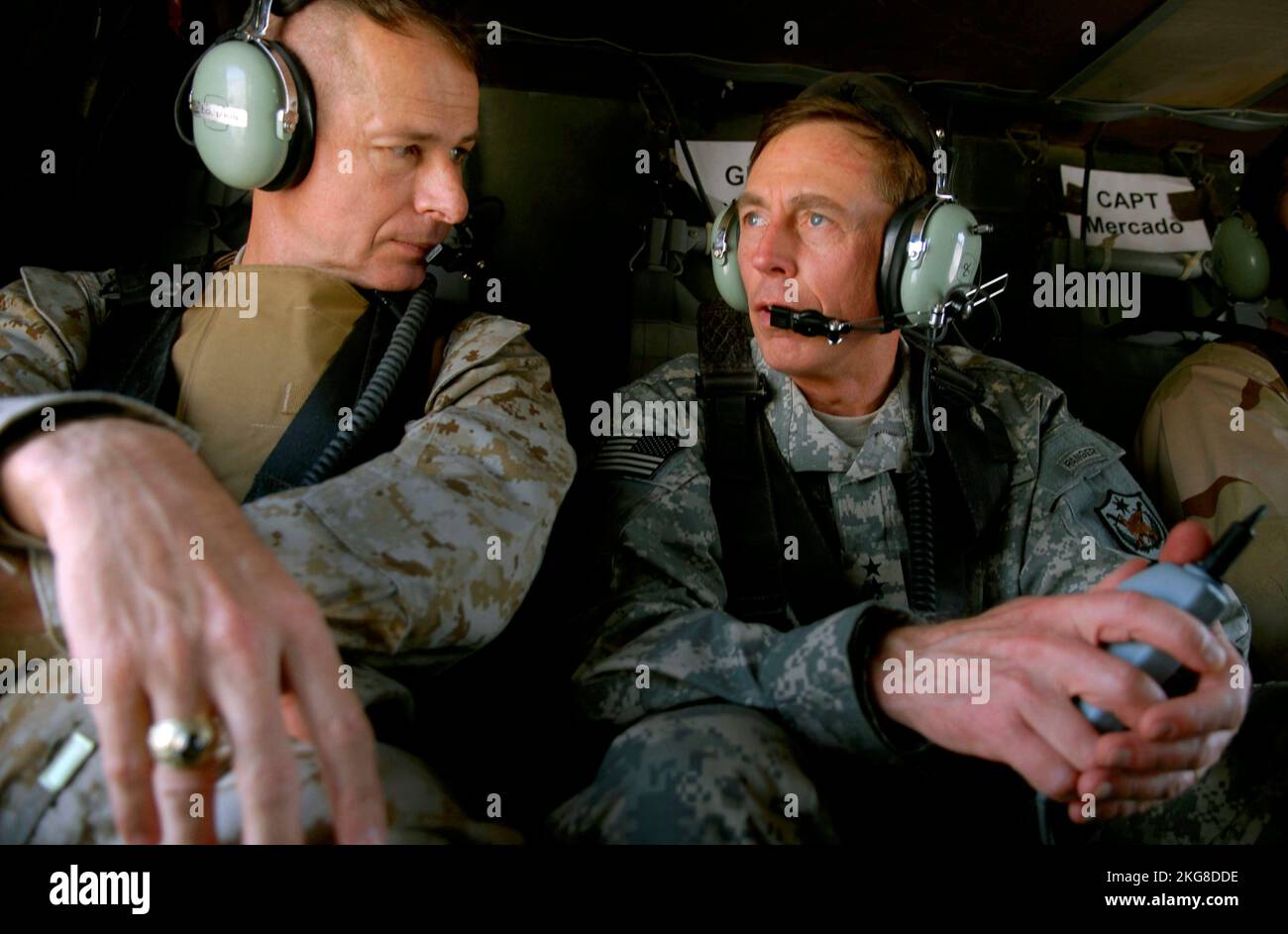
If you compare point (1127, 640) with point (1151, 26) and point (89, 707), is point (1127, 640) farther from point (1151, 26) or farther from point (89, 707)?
point (1151, 26)

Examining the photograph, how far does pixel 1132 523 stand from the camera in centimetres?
157

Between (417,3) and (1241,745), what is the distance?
5.13 ft

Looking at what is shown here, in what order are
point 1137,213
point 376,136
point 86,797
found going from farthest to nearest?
point 1137,213, point 376,136, point 86,797

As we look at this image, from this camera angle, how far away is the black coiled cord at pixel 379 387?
122 cm

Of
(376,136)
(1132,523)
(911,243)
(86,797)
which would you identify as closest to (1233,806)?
(1132,523)

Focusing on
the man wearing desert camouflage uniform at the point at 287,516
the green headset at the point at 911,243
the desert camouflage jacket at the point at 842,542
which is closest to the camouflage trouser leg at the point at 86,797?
the man wearing desert camouflage uniform at the point at 287,516

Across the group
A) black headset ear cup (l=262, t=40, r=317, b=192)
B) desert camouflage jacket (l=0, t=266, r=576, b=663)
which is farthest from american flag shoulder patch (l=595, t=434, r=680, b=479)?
black headset ear cup (l=262, t=40, r=317, b=192)

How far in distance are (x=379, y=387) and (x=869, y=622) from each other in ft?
2.30

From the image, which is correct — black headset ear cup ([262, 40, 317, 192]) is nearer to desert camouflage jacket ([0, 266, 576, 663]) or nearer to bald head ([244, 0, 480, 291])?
bald head ([244, 0, 480, 291])

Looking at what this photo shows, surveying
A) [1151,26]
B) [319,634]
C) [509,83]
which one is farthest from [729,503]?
[1151,26]

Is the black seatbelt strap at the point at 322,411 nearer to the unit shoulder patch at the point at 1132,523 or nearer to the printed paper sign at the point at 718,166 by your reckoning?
the printed paper sign at the point at 718,166

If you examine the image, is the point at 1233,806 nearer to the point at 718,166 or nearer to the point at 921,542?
the point at 921,542

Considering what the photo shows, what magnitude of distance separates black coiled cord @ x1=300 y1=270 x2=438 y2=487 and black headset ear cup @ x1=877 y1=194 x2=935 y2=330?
720 millimetres

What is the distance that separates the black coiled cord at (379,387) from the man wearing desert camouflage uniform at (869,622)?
14.3 inches
